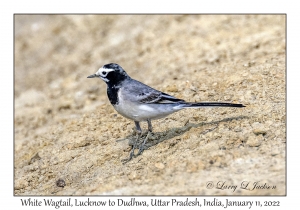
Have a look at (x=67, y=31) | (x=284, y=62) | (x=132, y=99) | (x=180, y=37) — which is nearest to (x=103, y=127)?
(x=132, y=99)

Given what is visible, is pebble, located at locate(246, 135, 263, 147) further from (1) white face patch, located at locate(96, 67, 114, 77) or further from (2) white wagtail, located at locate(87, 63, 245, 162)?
(1) white face patch, located at locate(96, 67, 114, 77)

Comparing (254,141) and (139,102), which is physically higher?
(139,102)

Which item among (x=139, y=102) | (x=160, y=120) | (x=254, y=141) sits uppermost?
(x=139, y=102)

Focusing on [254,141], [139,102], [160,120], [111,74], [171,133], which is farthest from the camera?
[160,120]

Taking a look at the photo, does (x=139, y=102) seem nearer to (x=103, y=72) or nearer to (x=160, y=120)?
(x=103, y=72)

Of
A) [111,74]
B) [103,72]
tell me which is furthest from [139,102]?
[103,72]

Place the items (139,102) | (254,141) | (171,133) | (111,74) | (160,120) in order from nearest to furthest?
(254,141) → (139,102) → (111,74) → (171,133) → (160,120)
